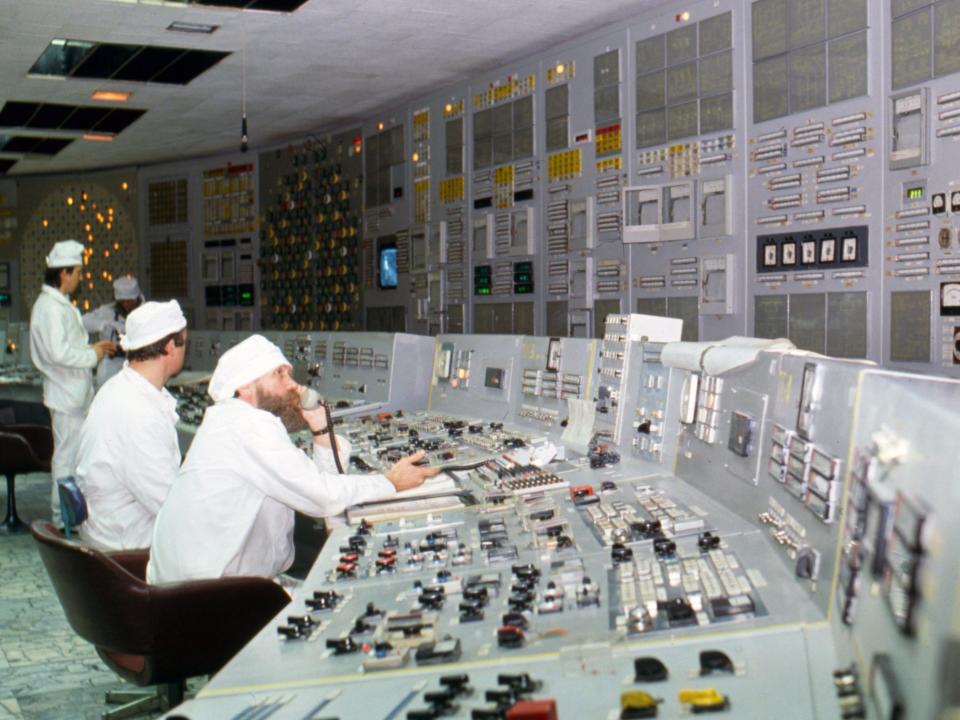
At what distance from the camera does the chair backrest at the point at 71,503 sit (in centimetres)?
286

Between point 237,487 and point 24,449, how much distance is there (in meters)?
3.75

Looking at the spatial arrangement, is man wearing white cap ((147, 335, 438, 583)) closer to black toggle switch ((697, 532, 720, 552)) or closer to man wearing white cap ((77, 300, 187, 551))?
man wearing white cap ((77, 300, 187, 551))

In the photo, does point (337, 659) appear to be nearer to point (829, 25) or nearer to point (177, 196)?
point (829, 25)

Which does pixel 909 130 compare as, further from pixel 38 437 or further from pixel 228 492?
pixel 38 437

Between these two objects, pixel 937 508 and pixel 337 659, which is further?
pixel 337 659

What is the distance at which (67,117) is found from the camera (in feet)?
25.8

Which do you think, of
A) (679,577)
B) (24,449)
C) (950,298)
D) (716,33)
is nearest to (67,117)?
(24,449)

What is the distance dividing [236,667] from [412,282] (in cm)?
568

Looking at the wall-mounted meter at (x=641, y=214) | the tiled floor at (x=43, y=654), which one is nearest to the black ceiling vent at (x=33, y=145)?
the tiled floor at (x=43, y=654)

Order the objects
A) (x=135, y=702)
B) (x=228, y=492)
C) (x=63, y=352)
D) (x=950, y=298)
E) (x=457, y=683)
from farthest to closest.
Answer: (x=63, y=352) → (x=950, y=298) → (x=135, y=702) → (x=228, y=492) → (x=457, y=683)

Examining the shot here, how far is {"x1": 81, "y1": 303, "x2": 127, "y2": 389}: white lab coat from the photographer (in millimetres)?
7104

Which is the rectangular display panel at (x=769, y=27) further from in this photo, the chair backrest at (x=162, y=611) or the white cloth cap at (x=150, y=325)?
the chair backrest at (x=162, y=611)

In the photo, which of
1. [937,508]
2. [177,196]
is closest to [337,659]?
[937,508]

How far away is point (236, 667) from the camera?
65.7 inches
